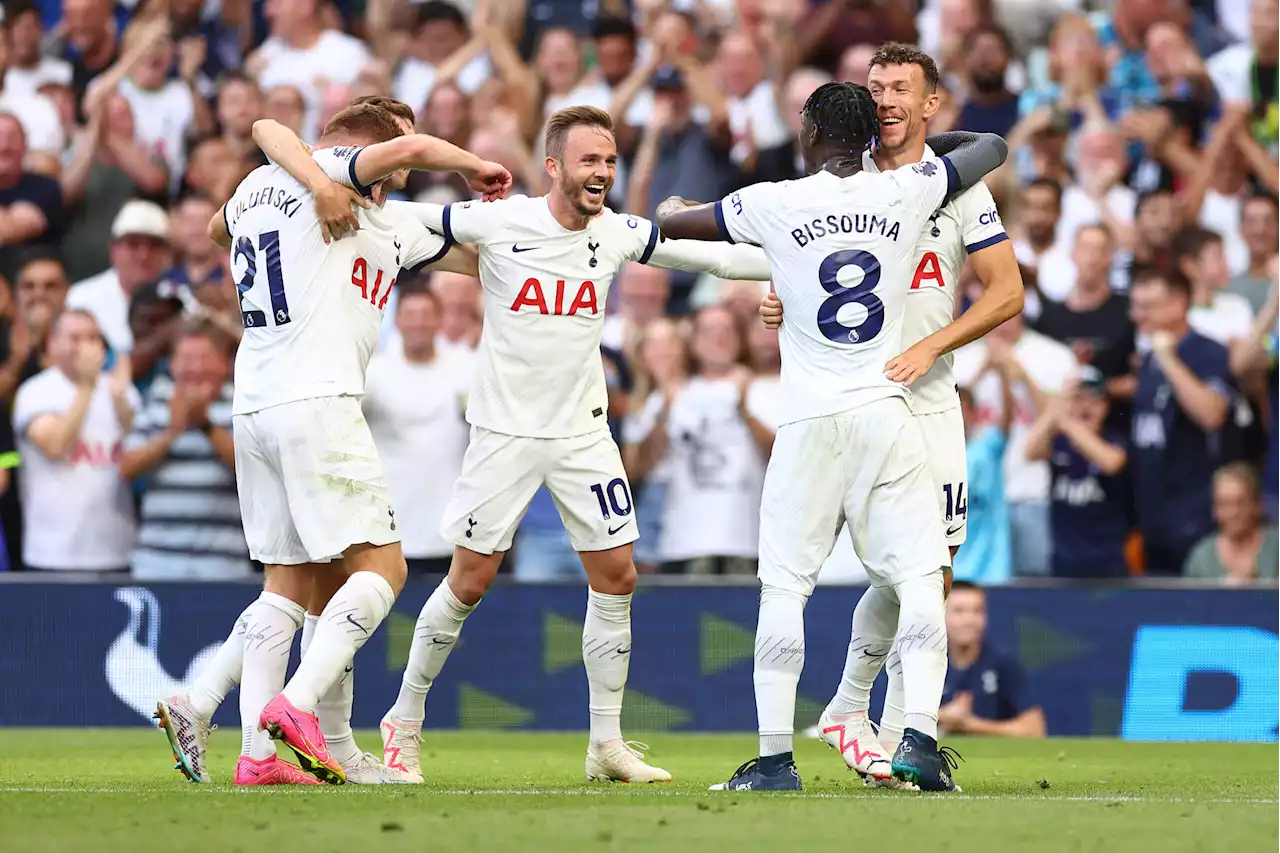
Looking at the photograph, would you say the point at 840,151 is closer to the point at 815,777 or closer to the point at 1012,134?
the point at 815,777

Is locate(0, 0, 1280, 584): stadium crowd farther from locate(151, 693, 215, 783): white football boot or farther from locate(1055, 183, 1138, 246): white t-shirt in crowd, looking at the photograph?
locate(151, 693, 215, 783): white football boot

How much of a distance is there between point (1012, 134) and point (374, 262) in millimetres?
7399

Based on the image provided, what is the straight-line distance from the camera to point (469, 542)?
25.5ft

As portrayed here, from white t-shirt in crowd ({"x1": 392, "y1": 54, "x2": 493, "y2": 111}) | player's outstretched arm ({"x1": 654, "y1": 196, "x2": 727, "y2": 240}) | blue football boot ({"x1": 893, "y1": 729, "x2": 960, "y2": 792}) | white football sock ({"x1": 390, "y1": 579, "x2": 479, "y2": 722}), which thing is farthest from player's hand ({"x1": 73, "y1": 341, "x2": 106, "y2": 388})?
blue football boot ({"x1": 893, "y1": 729, "x2": 960, "y2": 792})

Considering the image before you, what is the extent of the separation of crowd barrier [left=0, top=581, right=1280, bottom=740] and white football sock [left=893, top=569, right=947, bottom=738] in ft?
15.0

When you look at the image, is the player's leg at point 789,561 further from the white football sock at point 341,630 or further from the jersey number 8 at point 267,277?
the jersey number 8 at point 267,277

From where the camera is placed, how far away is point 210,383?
1179cm

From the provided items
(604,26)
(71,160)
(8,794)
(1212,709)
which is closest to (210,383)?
(71,160)

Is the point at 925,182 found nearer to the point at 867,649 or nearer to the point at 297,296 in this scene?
the point at 867,649

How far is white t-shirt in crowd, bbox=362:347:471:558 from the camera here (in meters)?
11.8

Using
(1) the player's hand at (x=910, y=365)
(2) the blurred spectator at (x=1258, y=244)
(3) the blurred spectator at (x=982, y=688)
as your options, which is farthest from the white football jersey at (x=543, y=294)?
(2) the blurred spectator at (x=1258, y=244)

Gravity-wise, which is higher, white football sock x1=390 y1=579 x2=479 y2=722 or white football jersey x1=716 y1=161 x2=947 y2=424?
white football jersey x1=716 y1=161 x2=947 y2=424

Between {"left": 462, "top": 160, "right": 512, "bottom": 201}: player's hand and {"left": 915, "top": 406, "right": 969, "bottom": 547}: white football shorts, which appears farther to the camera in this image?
{"left": 915, "top": 406, "right": 969, "bottom": 547}: white football shorts

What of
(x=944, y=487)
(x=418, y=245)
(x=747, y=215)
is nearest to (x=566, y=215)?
(x=418, y=245)
